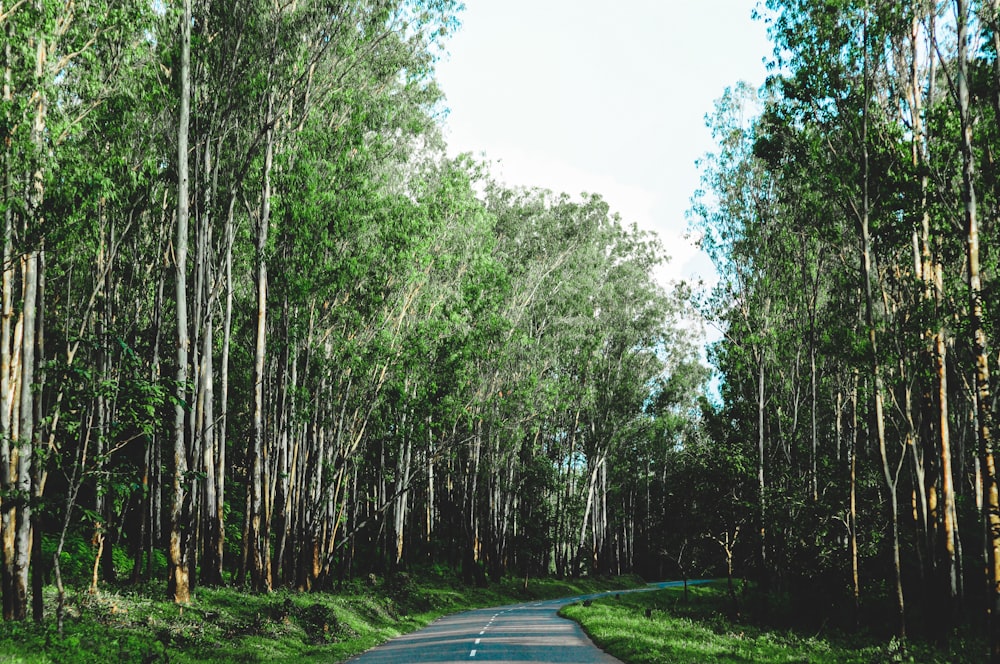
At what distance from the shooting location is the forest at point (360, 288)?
602 inches

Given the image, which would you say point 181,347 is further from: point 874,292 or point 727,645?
point 874,292

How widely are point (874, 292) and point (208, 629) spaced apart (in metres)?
24.1

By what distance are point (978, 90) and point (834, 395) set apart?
26.0 meters

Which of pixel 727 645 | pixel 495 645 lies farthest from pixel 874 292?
pixel 495 645

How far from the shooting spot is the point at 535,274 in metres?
41.5

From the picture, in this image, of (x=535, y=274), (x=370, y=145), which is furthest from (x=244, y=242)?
(x=535, y=274)

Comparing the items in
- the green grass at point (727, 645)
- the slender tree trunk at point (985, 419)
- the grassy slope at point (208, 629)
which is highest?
the slender tree trunk at point (985, 419)

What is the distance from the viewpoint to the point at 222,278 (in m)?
25.3

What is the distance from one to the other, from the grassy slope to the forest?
2.69 ft

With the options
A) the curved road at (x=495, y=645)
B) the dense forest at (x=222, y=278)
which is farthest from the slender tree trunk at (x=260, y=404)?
the curved road at (x=495, y=645)

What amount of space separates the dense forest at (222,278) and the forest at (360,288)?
0.12 metres

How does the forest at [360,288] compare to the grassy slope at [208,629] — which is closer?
the grassy slope at [208,629]

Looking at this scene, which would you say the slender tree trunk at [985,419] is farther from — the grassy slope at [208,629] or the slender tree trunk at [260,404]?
the slender tree trunk at [260,404]

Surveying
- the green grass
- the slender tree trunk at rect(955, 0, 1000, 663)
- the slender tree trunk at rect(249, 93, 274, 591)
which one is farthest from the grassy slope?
the slender tree trunk at rect(955, 0, 1000, 663)
